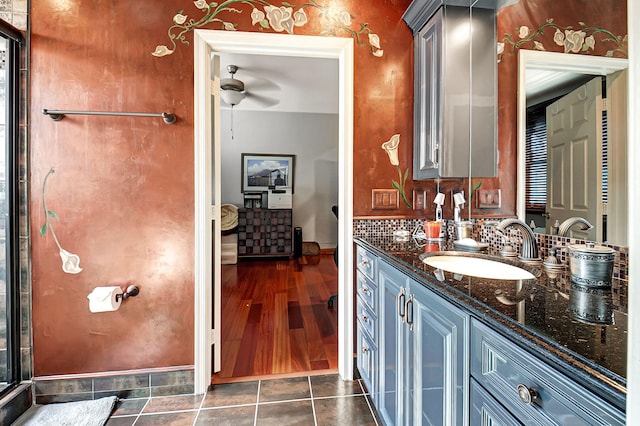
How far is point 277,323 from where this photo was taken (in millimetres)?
2822

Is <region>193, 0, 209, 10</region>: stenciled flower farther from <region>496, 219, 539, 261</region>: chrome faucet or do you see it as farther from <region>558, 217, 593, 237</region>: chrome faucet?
<region>558, 217, 593, 237</region>: chrome faucet

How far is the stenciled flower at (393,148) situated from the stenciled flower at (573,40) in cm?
95

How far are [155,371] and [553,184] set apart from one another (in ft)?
7.43

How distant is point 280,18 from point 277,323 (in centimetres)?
239

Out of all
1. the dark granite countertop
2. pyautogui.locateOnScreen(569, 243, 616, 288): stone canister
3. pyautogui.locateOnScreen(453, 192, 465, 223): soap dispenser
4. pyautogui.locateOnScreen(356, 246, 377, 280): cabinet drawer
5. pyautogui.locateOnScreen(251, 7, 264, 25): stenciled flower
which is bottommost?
pyautogui.locateOnScreen(356, 246, 377, 280): cabinet drawer

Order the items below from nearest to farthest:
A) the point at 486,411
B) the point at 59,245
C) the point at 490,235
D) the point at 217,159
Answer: the point at 486,411
the point at 490,235
the point at 59,245
the point at 217,159

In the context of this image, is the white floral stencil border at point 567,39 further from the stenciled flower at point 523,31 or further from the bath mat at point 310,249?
the bath mat at point 310,249

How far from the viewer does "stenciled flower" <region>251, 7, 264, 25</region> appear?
186cm

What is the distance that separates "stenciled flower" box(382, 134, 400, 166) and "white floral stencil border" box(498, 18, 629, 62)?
686 millimetres

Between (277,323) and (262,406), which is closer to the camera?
(262,406)

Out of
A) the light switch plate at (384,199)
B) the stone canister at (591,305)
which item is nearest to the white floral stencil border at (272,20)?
the light switch plate at (384,199)

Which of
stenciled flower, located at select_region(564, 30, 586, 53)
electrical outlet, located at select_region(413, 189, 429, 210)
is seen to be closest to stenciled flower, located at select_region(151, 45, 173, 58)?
electrical outlet, located at select_region(413, 189, 429, 210)

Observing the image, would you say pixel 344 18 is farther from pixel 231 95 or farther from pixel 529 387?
pixel 231 95

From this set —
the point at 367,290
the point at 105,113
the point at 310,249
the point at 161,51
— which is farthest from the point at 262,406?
the point at 310,249
